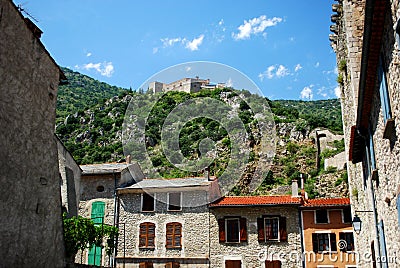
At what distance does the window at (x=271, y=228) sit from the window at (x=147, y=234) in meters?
6.17

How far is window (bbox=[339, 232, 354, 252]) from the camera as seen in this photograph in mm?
20761

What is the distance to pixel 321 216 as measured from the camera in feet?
70.5

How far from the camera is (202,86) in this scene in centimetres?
5003

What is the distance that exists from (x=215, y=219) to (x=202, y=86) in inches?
1155

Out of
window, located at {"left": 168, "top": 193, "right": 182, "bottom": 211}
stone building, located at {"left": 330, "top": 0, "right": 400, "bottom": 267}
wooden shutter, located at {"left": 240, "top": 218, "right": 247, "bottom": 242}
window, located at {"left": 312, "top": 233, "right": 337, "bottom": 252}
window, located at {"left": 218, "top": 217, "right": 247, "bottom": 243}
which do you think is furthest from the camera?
window, located at {"left": 168, "top": 193, "right": 182, "bottom": 211}

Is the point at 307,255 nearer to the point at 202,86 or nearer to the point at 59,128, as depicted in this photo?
the point at 202,86

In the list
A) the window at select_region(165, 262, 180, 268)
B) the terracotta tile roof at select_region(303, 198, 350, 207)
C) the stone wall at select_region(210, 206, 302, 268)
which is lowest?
the window at select_region(165, 262, 180, 268)

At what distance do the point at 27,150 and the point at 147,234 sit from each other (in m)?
14.6

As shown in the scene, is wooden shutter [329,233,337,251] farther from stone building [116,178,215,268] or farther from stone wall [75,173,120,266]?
stone wall [75,173,120,266]

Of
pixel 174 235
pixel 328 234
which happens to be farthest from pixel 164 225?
pixel 328 234

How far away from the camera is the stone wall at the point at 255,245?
21.3m

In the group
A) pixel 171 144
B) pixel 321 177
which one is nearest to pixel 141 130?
pixel 171 144

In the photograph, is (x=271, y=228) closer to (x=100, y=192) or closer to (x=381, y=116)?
(x=100, y=192)

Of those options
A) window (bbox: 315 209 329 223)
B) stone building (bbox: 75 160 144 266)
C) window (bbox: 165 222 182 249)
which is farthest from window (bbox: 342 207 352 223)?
stone building (bbox: 75 160 144 266)
